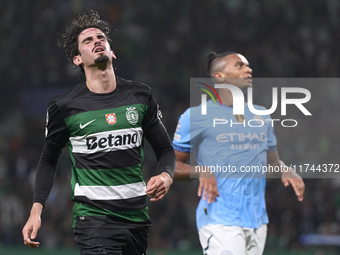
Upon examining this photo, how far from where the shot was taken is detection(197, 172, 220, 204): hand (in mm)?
4805

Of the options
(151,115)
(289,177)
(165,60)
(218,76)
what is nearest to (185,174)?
(289,177)

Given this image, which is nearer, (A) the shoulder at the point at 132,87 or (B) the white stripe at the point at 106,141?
(B) the white stripe at the point at 106,141

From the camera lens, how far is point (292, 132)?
12828 millimetres

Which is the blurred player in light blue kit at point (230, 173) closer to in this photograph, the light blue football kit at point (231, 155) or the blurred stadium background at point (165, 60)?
the light blue football kit at point (231, 155)

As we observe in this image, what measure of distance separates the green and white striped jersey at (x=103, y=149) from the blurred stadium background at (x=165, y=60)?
804 centimetres

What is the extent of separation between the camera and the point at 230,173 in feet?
16.2

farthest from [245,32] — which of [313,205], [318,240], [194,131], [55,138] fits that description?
[55,138]

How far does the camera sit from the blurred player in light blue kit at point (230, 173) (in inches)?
190

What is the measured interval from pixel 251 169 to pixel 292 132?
26.8 ft

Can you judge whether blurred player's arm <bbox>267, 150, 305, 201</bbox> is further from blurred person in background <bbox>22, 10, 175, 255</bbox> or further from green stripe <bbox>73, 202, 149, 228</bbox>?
green stripe <bbox>73, 202, 149, 228</bbox>

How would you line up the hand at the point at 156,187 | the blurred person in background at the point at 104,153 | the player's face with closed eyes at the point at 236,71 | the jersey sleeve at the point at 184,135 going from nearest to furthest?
the hand at the point at 156,187 < the blurred person in background at the point at 104,153 < the jersey sleeve at the point at 184,135 < the player's face with closed eyes at the point at 236,71

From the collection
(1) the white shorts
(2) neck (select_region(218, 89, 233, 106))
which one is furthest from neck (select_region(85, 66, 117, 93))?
(2) neck (select_region(218, 89, 233, 106))

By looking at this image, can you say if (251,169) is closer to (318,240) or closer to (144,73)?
(318,240)

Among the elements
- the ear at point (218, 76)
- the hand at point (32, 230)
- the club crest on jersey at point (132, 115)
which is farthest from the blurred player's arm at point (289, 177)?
the hand at point (32, 230)
